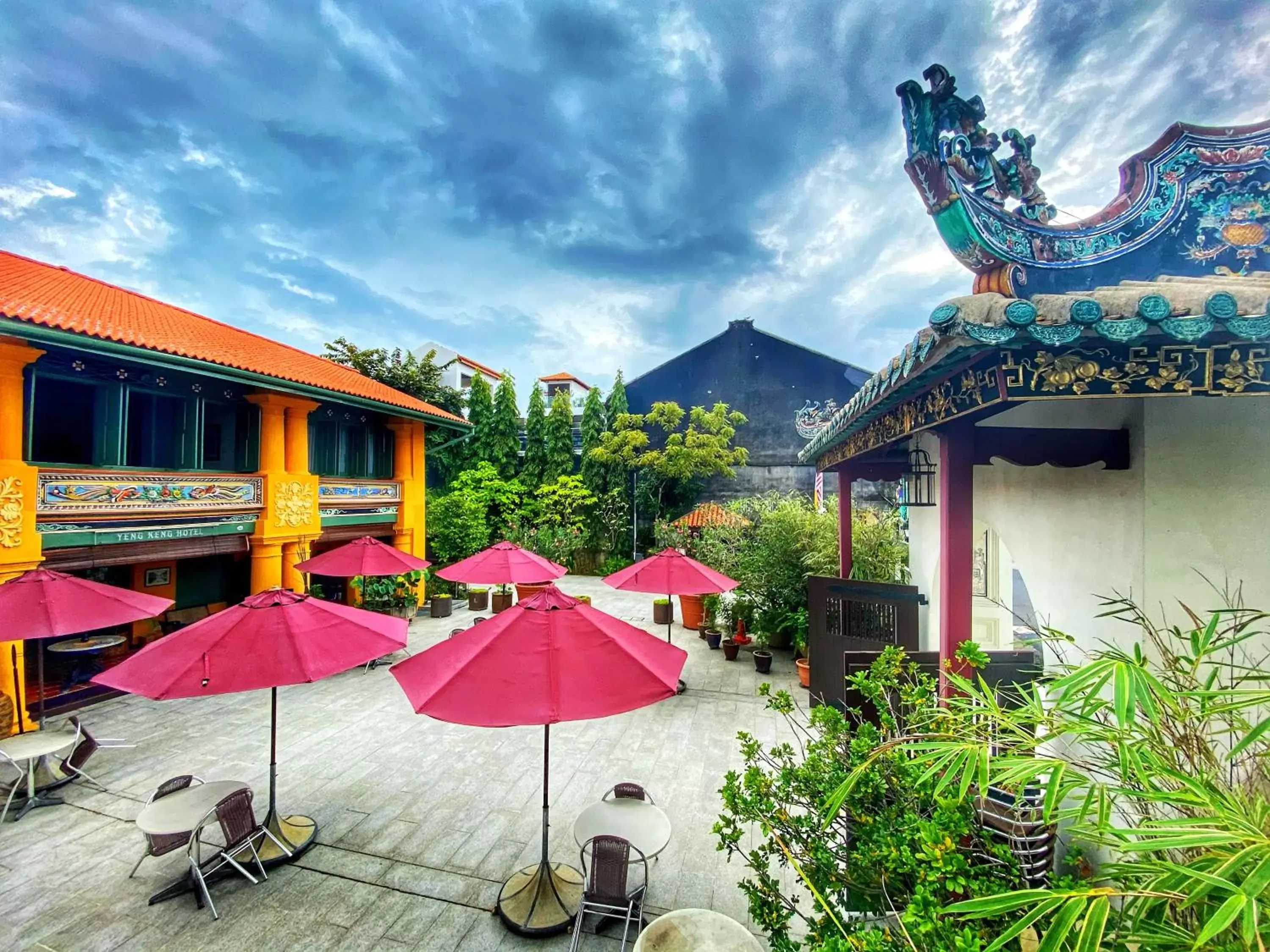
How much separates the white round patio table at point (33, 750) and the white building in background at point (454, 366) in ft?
78.1

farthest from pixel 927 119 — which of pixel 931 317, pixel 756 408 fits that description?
pixel 756 408

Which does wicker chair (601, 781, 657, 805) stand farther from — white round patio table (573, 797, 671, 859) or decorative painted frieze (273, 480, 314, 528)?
decorative painted frieze (273, 480, 314, 528)

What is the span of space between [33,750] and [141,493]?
411 cm

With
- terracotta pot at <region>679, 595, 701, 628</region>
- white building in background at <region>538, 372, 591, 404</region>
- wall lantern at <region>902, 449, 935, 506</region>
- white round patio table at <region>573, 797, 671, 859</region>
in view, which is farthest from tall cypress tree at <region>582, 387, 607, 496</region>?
white round patio table at <region>573, 797, 671, 859</region>

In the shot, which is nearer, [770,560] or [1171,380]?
[1171,380]

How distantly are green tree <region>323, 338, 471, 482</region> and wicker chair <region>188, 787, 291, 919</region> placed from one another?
1757cm

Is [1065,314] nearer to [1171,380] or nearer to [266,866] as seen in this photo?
[1171,380]

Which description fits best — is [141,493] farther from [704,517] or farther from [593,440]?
[704,517]

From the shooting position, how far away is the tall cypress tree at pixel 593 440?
22.3m

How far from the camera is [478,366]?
29.9 meters

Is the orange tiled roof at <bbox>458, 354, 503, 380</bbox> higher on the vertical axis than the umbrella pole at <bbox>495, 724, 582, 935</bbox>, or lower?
higher

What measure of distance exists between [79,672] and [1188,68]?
51.7ft

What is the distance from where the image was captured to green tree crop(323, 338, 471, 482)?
21625 millimetres

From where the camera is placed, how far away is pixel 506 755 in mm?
6379
